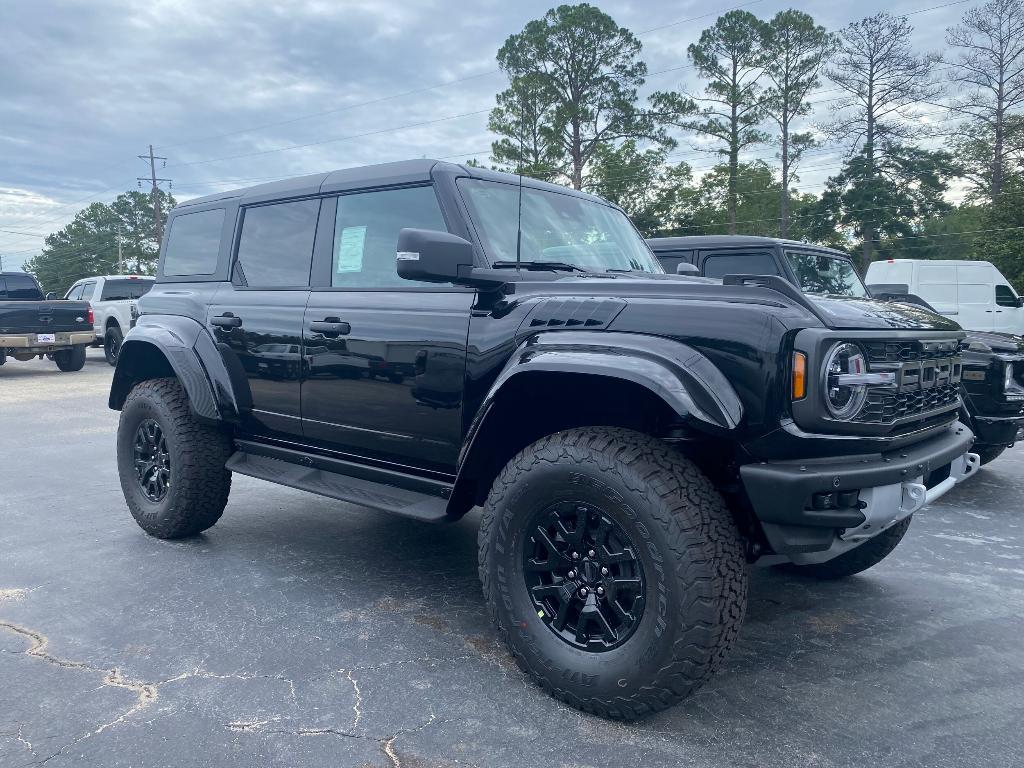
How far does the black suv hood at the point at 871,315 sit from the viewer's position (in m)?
2.52

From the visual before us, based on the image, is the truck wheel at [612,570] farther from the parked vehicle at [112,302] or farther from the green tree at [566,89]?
the green tree at [566,89]

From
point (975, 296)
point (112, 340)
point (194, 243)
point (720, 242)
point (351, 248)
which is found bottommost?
point (112, 340)

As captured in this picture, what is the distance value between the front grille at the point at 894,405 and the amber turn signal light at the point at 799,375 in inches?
8.9

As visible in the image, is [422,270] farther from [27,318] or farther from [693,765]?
[27,318]

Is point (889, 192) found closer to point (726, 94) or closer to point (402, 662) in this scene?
point (726, 94)

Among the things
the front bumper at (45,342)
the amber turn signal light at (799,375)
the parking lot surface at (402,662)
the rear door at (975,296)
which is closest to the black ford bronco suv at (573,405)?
the amber turn signal light at (799,375)

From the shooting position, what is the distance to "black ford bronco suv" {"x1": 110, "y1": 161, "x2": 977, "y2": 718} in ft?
7.86

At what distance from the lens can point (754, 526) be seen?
2689mm

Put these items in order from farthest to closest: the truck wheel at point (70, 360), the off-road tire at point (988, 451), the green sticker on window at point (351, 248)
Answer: the truck wheel at point (70, 360) → the off-road tire at point (988, 451) → the green sticker on window at point (351, 248)

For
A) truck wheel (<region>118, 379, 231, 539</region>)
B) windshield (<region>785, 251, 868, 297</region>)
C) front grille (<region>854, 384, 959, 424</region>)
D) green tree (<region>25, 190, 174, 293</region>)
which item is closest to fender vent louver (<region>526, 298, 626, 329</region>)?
front grille (<region>854, 384, 959, 424</region>)

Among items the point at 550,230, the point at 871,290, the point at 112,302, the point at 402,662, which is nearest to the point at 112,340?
the point at 112,302

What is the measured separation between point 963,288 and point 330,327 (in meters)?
15.1

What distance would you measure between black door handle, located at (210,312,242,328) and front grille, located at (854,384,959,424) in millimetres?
3043

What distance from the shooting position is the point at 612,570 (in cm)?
260
